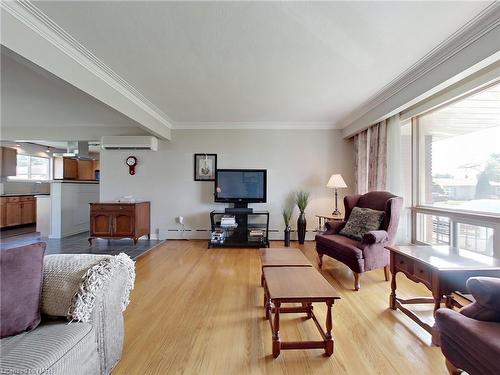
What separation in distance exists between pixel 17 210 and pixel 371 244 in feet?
25.7

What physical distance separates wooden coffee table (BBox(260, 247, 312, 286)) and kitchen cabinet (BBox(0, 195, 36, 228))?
21.9 ft

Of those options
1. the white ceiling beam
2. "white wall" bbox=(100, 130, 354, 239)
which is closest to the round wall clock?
"white wall" bbox=(100, 130, 354, 239)

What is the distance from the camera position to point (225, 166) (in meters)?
4.69

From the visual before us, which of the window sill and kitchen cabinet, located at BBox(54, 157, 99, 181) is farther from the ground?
kitchen cabinet, located at BBox(54, 157, 99, 181)

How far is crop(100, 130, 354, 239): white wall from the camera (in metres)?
4.67

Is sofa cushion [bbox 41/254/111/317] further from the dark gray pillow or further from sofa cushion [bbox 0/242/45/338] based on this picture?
the dark gray pillow

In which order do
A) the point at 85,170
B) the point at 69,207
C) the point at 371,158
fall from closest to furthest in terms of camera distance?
the point at 371,158 < the point at 69,207 < the point at 85,170

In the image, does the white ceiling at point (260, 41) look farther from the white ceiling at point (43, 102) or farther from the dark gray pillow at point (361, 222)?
the dark gray pillow at point (361, 222)

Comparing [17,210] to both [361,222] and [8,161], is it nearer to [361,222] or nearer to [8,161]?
[8,161]

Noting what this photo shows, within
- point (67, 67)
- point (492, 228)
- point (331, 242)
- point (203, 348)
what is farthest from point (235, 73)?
point (492, 228)

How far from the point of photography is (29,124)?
4746 millimetres

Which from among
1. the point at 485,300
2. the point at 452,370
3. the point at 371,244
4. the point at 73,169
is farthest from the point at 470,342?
the point at 73,169

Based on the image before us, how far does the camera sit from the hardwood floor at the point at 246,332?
144 centimetres

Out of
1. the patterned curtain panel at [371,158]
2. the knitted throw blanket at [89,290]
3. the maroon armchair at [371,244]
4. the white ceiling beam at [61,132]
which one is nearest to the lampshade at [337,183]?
the patterned curtain panel at [371,158]
